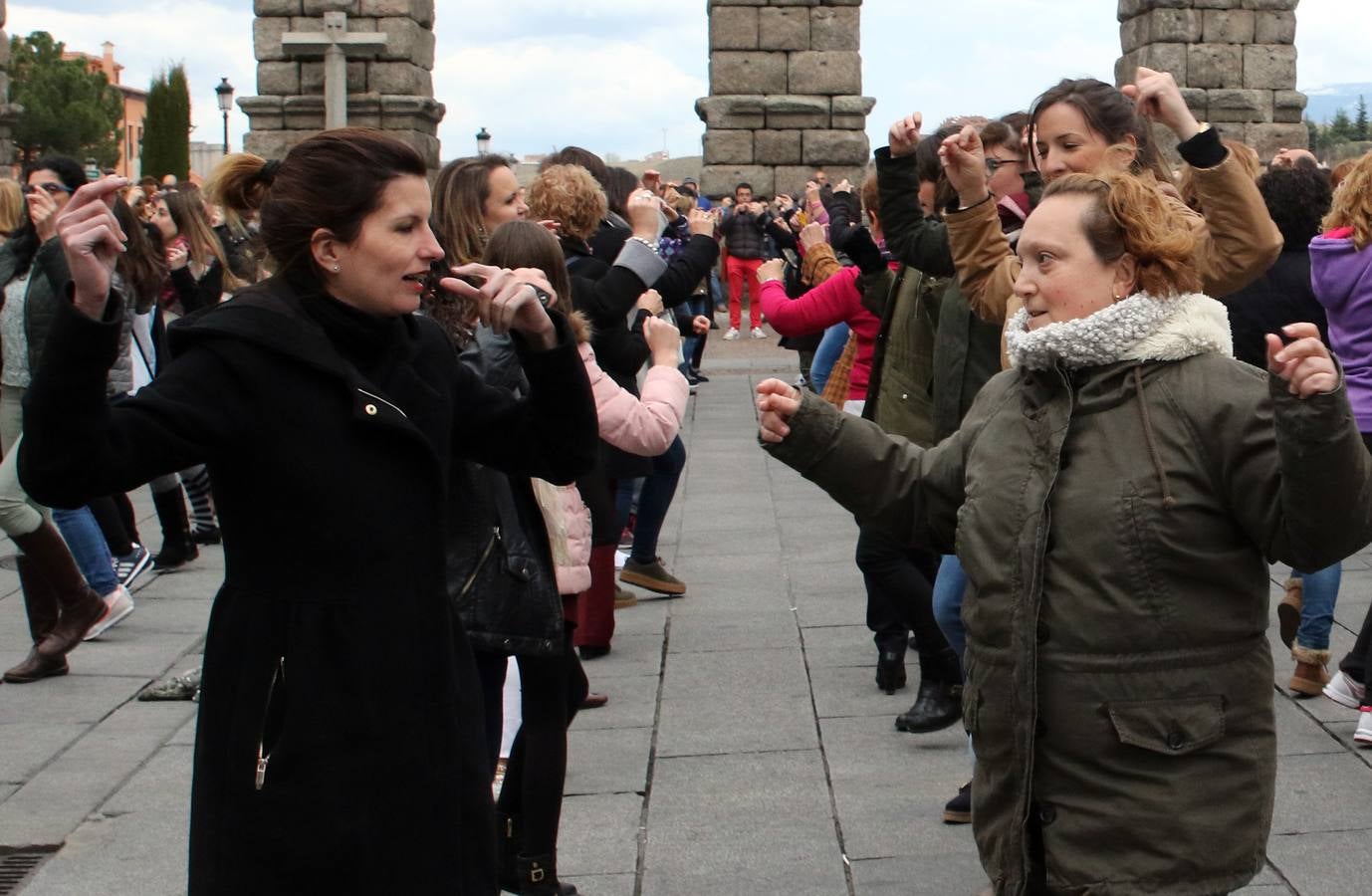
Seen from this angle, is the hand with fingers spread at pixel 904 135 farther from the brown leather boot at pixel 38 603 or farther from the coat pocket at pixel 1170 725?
the brown leather boot at pixel 38 603

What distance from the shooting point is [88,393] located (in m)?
2.46

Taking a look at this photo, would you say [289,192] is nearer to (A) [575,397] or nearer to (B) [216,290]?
(A) [575,397]

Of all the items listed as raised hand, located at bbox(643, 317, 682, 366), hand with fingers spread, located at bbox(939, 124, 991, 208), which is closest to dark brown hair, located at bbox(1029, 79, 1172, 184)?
hand with fingers spread, located at bbox(939, 124, 991, 208)

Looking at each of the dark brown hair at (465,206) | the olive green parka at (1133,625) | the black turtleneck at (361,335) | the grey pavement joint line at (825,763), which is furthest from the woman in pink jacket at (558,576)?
the olive green parka at (1133,625)

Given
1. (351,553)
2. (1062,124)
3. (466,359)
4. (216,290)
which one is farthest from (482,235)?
(216,290)

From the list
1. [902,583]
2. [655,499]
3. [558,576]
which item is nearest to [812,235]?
[902,583]

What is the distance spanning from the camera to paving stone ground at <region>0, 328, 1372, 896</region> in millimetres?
4531

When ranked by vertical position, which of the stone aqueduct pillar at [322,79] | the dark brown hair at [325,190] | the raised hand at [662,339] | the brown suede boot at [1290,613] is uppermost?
the stone aqueduct pillar at [322,79]

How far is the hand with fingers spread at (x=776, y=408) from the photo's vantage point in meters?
3.06

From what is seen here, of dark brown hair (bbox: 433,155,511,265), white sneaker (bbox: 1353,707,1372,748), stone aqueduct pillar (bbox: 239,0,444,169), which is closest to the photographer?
dark brown hair (bbox: 433,155,511,265)

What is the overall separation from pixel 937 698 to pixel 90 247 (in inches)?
146

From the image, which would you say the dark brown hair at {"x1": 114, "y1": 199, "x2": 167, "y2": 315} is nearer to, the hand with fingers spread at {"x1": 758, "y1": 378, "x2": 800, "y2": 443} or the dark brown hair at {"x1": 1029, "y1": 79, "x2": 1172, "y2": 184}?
the dark brown hair at {"x1": 1029, "y1": 79, "x2": 1172, "y2": 184}

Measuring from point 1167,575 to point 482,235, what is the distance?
267 cm

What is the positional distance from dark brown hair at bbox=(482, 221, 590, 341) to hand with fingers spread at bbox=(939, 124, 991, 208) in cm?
97
